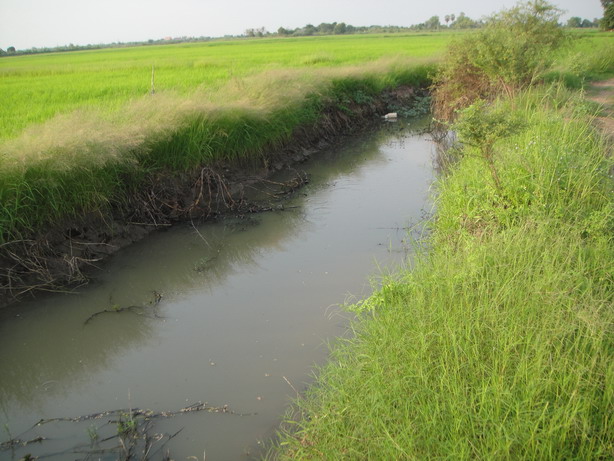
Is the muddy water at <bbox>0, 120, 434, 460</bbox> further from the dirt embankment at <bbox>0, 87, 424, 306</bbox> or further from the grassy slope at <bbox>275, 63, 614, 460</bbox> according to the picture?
the grassy slope at <bbox>275, 63, 614, 460</bbox>

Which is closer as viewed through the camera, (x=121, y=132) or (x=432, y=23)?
(x=121, y=132)

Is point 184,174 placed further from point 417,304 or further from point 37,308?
point 417,304

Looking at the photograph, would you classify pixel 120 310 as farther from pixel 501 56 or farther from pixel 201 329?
pixel 501 56

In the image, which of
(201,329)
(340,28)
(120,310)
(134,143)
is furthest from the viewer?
(340,28)

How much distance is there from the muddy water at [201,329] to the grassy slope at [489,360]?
1.45 ft

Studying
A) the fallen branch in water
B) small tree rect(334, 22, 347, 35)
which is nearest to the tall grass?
the fallen branch in water

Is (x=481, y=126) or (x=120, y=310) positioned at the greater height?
(x=481, y=126)

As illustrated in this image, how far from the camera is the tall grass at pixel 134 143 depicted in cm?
470

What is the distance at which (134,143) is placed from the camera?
545 cm

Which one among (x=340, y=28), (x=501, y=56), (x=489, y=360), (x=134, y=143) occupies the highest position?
(x=340, y=28)

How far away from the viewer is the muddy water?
304 centimetres

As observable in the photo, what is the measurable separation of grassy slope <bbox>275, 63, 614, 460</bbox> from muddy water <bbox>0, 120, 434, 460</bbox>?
1.45ft

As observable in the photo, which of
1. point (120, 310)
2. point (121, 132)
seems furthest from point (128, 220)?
point (120, 310)

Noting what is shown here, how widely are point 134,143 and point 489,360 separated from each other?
14.9 feet
